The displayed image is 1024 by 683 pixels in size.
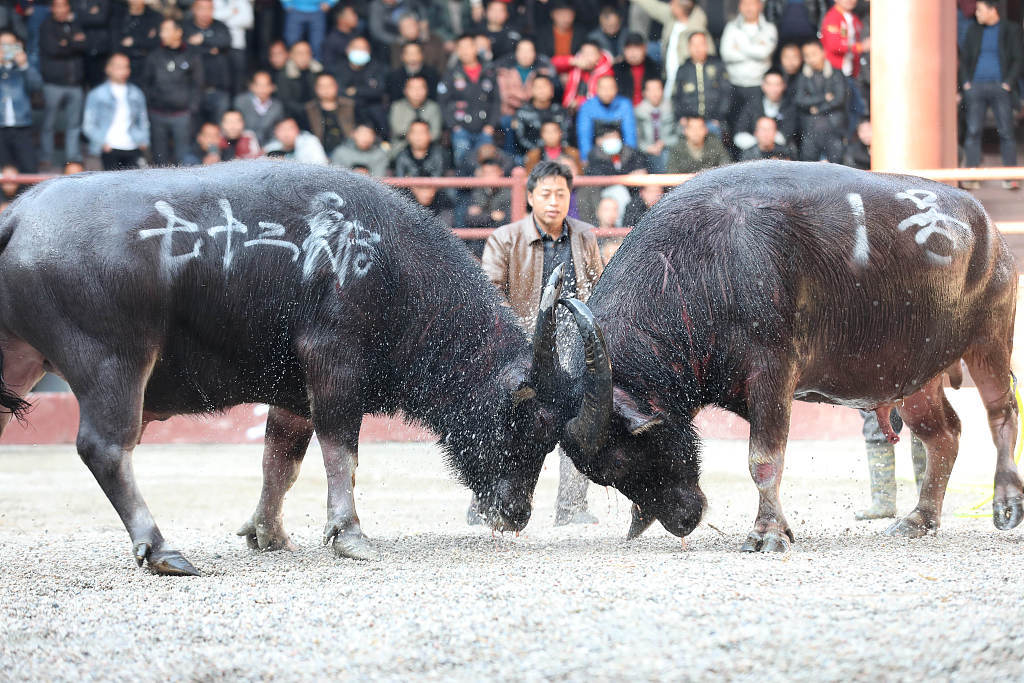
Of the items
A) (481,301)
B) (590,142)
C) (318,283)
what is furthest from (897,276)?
(590,142)

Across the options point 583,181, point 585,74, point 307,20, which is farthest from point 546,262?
point 307,20

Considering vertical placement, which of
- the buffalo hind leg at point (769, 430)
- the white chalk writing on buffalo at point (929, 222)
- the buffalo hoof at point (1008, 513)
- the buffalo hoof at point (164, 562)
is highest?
the white chalk writing on buffalo at point (929, 222)

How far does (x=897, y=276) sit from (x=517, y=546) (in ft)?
7.33

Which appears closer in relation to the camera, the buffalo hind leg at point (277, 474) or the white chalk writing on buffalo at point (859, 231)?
the white chalk writing on buffalo at point (859, 231)

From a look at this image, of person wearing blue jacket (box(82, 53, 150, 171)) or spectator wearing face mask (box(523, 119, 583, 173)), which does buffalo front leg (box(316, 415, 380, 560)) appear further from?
person wearing blue jacket (box(82, 53, 150, 171))

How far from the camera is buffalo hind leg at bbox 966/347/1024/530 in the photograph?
6.80 metres

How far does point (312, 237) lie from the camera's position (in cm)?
624

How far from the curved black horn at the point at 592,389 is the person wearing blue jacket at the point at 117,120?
302 inches

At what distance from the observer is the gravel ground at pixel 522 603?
3887 millimetres

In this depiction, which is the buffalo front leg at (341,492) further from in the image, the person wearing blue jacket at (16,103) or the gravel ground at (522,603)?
the person wearing blue jacket at (16,103)

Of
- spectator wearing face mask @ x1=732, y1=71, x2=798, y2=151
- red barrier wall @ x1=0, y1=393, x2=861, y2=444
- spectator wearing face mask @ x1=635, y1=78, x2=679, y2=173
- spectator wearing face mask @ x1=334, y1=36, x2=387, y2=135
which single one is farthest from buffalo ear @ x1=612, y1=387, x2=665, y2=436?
spectator wearing face mask @ x1=334, y1=36, x2=387, y2=135

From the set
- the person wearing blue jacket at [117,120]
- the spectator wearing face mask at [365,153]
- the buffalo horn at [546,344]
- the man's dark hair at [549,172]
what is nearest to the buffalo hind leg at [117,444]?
the buffalo horn at [546,344]

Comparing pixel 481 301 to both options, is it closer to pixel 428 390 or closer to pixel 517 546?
pixel 428 390

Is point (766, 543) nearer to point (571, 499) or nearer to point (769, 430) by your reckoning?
point (769, 430)
